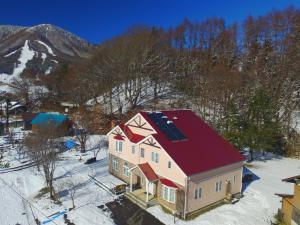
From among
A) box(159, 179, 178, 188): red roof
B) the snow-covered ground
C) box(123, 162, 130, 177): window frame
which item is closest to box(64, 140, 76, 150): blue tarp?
the snow-covered ground

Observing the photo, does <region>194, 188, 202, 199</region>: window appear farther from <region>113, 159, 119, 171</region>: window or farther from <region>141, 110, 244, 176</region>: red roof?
<region>113, 159, 119, 171</region>: window

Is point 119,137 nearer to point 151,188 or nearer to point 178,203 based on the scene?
point 151,188

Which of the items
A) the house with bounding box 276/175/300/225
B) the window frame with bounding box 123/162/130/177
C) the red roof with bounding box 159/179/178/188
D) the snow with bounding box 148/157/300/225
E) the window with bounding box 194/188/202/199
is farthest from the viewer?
the window frame with bounding box 123/162/130/177

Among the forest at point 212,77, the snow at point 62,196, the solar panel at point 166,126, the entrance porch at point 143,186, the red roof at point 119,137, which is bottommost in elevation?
the snow at point 62,196

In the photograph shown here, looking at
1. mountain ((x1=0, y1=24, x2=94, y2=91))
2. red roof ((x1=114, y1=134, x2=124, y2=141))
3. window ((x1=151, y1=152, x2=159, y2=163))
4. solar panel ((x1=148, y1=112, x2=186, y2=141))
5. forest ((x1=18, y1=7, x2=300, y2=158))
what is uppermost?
mountain ((x1=0, y1=24, x2=94, y2=91))

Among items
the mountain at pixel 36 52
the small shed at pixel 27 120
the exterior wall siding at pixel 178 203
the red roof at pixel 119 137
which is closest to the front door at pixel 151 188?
the exterior wall siding at pixel 178 203

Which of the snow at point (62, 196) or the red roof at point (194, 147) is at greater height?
the red roof at point (194, 147)

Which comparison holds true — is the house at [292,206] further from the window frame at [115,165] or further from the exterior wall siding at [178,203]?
the window frame at [115,165]

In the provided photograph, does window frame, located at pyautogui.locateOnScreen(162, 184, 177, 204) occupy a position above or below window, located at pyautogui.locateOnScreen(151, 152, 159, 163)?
below
